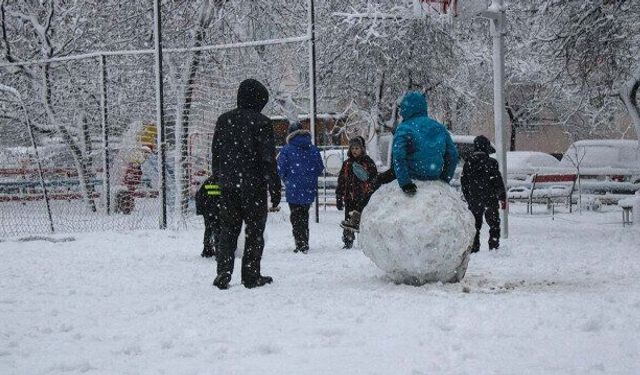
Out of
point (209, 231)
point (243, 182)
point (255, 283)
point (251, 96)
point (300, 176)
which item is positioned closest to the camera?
point (243, 182)

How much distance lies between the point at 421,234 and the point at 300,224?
413cm

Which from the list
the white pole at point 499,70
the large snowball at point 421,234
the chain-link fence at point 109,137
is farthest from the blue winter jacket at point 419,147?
the chain-link fence at point 109,137

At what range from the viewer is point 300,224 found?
11500 millimetres

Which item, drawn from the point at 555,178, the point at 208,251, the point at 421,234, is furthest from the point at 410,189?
the point at 555,178

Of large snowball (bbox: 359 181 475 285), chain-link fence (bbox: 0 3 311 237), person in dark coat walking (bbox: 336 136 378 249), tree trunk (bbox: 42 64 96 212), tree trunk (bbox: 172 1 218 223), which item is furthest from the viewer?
tree trunk (bbox: 42 64 96 212)

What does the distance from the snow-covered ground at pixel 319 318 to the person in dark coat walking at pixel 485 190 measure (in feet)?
2.34

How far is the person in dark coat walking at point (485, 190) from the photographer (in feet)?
37.8

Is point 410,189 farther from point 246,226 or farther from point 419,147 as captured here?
point 246,226

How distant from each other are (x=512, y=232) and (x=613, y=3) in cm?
409

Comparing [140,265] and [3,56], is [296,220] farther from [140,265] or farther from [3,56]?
[3,56]

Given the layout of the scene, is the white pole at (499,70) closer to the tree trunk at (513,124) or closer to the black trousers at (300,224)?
the black trousers at (300,224)

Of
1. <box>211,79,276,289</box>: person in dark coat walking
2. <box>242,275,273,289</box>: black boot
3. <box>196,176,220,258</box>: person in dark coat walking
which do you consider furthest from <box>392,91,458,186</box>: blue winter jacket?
<box>196,176,220,258</box>: person in dark coat walking

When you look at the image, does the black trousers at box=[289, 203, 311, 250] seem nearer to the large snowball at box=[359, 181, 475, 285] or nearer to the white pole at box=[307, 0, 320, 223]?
the large snowball at box=[359, 181, 475, 285]

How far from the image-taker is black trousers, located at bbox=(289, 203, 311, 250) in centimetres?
1145
